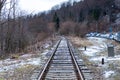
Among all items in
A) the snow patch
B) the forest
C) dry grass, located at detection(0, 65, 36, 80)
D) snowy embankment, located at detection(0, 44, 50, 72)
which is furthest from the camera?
the forest

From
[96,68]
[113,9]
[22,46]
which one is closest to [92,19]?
[113,9]

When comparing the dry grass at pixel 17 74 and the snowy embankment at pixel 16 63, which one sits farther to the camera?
the snowy embankment at pixel 16 63

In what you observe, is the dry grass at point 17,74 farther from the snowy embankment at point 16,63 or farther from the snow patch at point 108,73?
the snow patch at point 108,73

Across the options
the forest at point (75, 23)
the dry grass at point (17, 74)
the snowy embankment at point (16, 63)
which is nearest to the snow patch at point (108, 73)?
the dry grass at point (17, 74)

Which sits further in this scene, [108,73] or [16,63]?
[16,63]

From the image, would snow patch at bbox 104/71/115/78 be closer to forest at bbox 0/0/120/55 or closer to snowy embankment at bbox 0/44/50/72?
snowy embankment at bbox 0/44/50/72

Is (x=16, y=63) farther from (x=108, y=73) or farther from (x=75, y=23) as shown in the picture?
(x=75, y=23)

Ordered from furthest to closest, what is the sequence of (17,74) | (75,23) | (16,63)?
(75,23) → (16,63) → (17,74)

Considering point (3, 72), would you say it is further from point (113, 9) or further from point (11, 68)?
point (113, 9)

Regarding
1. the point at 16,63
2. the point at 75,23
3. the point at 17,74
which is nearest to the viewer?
the point at 17,74

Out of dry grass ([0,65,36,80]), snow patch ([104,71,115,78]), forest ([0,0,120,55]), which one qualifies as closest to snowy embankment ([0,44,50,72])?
dry grass ([0,65,36,80])

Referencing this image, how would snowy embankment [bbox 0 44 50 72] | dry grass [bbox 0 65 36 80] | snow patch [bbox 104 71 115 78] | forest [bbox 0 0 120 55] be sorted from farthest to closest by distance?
forest [bbox 0 0 120 55] → snowy embankment [bbox 0 44 50 72] → snow patch [bbox 104 71 115 78] → dry grass [bbox 0 65 36 80]

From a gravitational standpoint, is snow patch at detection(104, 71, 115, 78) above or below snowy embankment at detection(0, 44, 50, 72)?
above

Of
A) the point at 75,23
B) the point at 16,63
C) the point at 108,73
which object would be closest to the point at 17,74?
the point at 108,73
